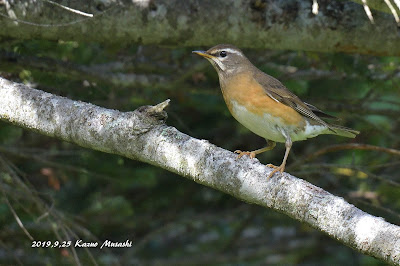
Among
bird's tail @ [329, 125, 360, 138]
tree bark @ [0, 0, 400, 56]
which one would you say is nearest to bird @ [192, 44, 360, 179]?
bird's tail @ [329, 125, 360, 138]

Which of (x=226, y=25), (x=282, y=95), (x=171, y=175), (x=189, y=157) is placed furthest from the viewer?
(x=171, y=175)

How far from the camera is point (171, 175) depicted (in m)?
7.84

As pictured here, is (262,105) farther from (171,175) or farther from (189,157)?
(171,175)

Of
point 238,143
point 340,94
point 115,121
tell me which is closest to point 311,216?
point 115,121

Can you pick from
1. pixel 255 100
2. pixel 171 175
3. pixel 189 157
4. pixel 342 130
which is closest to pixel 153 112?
pixel 189 157

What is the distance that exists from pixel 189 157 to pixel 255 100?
206 centimetres

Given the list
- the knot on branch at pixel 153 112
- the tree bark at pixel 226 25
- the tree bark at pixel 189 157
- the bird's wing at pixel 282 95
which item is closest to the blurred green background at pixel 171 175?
the bird's wing at pixel 282 95

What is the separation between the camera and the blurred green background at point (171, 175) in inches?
231

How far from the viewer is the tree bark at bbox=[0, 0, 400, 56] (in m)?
5.32

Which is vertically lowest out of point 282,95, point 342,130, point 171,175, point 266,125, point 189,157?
point 171,175

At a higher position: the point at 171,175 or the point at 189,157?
the point at 189,157

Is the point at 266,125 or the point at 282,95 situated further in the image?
the point at 282,95

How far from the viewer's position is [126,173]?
6566mm

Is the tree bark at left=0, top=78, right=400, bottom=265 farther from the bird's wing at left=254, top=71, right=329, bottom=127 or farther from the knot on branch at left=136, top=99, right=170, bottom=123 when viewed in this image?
the bird's wing at left=254, top=71, right=329, bottom=127
